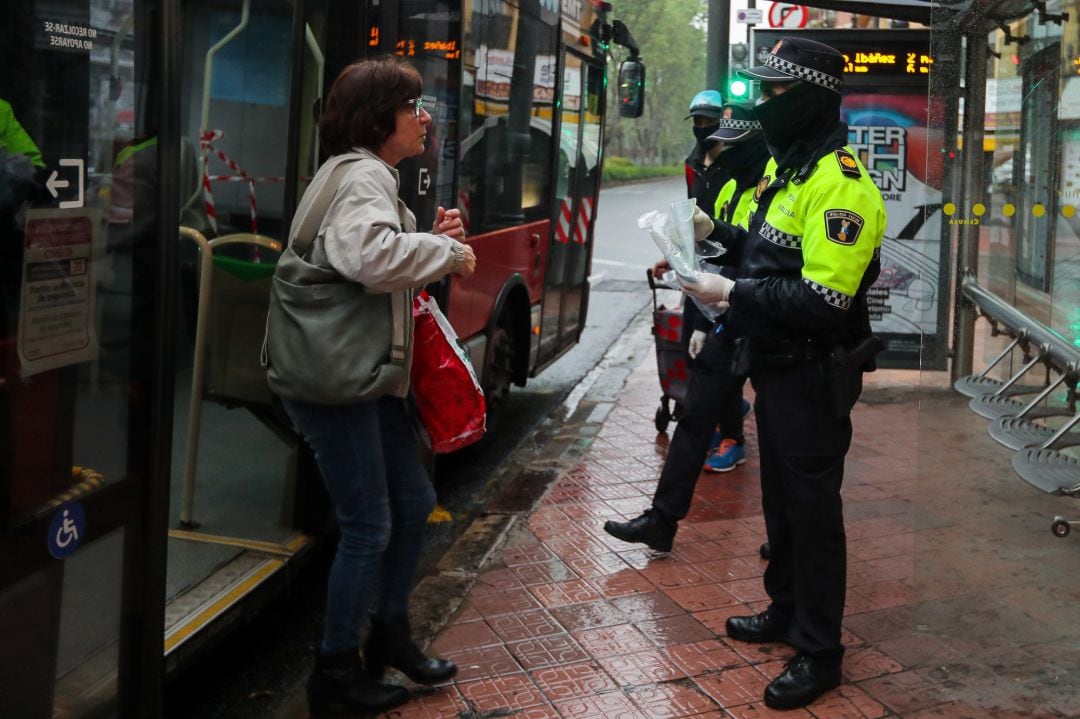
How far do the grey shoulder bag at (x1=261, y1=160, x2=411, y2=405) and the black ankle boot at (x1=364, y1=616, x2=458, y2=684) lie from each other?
92 centimetres

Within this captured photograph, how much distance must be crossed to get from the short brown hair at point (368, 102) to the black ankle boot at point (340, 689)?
1556 millimetres

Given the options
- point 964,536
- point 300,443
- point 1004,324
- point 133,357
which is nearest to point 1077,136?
point 1004,324

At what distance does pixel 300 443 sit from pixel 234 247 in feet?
6.61

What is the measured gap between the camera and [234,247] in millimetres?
6367

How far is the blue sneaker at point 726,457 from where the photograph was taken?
6855 mm

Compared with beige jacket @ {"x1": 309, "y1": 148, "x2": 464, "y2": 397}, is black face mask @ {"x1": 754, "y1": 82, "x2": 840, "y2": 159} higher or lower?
higher

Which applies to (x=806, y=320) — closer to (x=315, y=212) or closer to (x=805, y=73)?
(x=805, y=73)

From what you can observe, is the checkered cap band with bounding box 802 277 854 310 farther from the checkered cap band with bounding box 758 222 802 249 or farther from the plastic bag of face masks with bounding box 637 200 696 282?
the plastic bag of face masks with bounding box 637 200 696 282

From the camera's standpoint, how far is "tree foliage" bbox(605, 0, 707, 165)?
6247 cm

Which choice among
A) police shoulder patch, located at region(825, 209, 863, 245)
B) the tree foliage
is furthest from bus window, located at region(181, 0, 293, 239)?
the tree foliage

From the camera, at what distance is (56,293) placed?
2.81 m

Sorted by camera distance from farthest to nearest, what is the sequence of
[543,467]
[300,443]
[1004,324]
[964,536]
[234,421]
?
1. [543,467]
2. [234,421]
3. [1004,324]
4. [964,536]
5. [300,443]

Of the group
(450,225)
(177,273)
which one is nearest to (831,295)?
(450,225)

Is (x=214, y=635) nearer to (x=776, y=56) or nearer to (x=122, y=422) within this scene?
(x=122, y=422)
